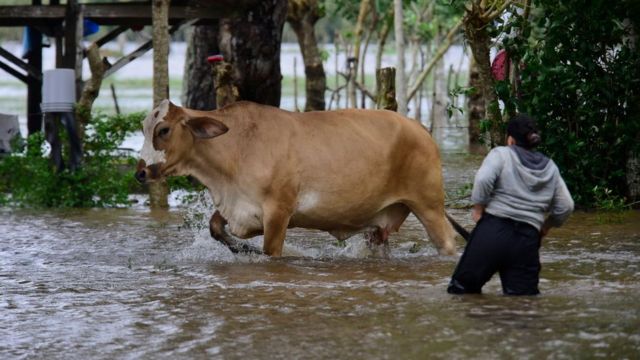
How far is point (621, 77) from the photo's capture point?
1320cm

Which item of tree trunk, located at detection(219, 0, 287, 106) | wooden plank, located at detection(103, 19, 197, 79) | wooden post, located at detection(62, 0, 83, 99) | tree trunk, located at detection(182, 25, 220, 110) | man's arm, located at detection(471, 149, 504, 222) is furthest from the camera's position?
tree trunk, located at detection(182, 25, 220, 110)

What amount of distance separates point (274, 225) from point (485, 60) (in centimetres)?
417

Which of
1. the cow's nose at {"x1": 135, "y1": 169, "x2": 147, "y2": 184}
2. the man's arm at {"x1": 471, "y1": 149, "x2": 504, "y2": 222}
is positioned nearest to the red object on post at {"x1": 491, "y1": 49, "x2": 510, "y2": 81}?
the cow's nose at {"x1": 135, "y1": 169, "x2": 147, "y2": 184}

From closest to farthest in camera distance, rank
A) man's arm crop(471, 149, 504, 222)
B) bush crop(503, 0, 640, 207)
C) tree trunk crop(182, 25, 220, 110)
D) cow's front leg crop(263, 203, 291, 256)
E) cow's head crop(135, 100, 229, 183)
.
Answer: man's arm crop(471, 149, 504, 222) < cow's front leg crop(263, 203, 291, 256) < cow's head crop(135, 100, 229, 183) < bush crop(503, 0, 640, 207) < tree trunk crop(182, 25, 220, 110)

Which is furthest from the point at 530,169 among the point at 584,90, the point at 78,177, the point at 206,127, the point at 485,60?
the point at 78,177

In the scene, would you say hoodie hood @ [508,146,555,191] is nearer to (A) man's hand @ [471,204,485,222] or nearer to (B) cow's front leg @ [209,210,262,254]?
(A) man's hand @ [471,204,485,222]

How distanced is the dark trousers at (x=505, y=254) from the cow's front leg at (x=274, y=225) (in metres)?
2.22

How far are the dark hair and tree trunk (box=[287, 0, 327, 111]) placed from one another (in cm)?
1650

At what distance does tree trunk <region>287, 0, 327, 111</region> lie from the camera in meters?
24.4

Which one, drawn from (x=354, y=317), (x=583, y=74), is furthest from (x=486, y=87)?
(x=354, y=317)

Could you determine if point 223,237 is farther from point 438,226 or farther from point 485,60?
point 485,60

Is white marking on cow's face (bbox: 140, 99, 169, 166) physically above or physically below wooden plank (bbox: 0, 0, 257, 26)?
below

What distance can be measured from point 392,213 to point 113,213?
4.76 m

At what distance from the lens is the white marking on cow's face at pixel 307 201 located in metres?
10.1
